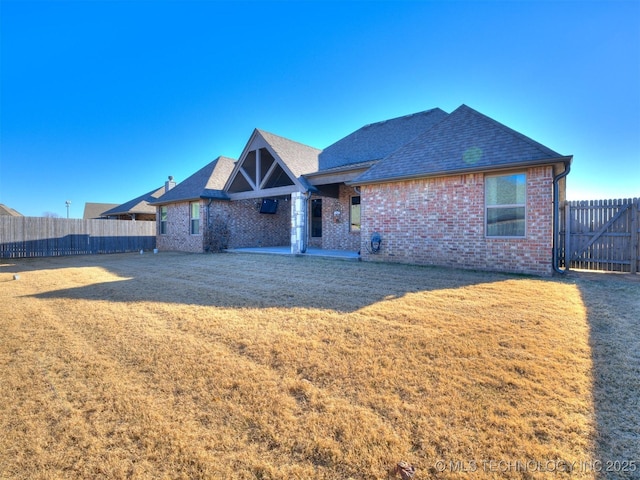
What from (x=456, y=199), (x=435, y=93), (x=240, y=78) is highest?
(x=240, y=78)

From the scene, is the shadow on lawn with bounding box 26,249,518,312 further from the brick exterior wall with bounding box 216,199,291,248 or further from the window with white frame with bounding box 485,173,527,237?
the brick exterior wall with bounding box 216,199,291,248

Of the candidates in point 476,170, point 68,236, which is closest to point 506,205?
point 476,170

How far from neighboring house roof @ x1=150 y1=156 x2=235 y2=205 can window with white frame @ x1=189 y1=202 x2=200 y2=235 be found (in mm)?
476

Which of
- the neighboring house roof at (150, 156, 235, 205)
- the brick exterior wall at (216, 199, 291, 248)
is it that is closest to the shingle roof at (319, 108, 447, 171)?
the brick exterior wall at (216, 199, 291, 248)

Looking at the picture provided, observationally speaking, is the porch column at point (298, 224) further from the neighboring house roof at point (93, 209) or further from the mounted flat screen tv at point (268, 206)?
the neighboring house roof at point (93, 209)

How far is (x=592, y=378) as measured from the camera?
110 inches

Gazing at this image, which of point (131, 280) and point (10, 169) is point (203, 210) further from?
point (10, 169)

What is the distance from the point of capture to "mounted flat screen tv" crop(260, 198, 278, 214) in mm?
18419

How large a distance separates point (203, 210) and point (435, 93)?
13.3 m

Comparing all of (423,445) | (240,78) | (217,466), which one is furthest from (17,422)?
(240,78)

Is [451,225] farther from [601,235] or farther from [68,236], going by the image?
[68,236]

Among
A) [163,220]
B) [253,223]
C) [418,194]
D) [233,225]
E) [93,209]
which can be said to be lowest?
[233,225]

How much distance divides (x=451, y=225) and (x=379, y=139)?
6.98m

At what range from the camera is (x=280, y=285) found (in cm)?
698
